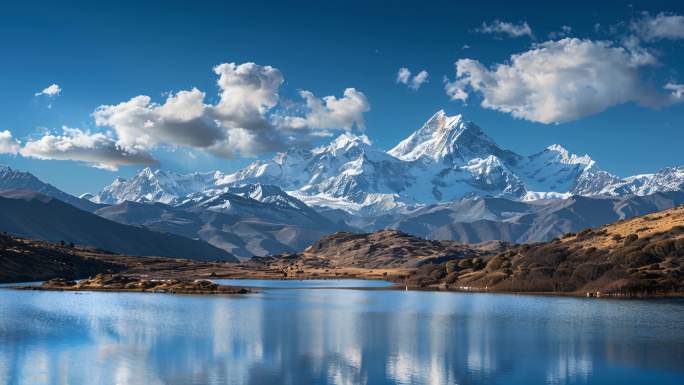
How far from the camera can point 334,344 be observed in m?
80.3

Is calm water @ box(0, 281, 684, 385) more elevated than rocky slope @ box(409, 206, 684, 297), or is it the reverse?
rocky slope @ box(409, 206, 684, 297)

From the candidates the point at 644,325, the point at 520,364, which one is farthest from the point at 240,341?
the point at 644,325

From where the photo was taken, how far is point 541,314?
117562 millimetres

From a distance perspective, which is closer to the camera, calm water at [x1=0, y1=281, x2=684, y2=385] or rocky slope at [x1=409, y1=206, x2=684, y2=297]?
calm water at [x1=0, y1=281, x2=684, y2=385]

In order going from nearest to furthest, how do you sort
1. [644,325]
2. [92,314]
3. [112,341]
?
[112,341]
[644,325]
[92,314]

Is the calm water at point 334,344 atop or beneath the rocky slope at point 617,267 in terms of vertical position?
beneath

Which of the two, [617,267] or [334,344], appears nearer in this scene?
[334,344]

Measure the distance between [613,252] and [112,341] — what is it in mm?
138421

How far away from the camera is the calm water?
→ 61594 mm

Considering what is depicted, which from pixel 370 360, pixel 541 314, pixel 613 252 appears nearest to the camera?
pixel 370 360

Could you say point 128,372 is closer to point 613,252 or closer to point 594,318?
point 594,318

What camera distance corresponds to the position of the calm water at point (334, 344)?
61.6 meters

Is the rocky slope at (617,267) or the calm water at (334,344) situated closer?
the calm water at (334,344)

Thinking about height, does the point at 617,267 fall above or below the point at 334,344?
above
